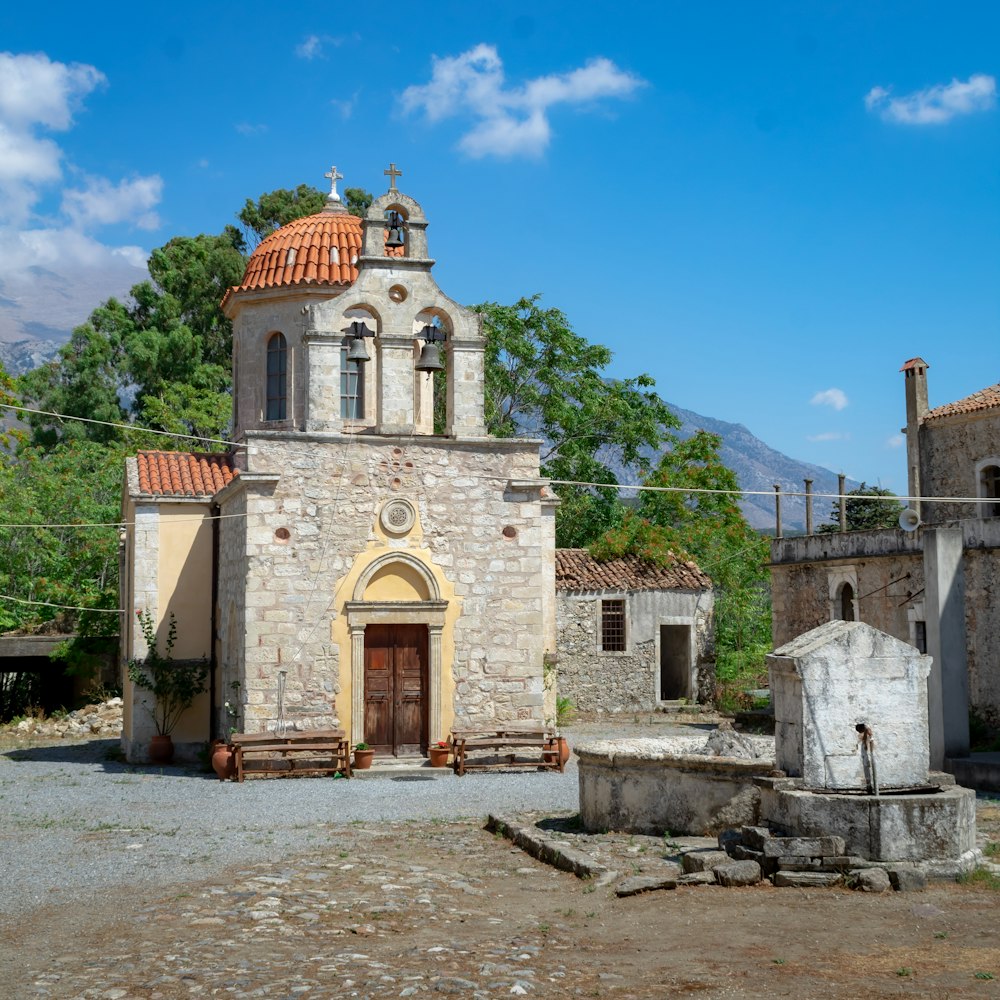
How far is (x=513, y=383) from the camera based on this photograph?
3744cm

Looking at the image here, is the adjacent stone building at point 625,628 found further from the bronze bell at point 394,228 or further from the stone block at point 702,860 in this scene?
the stone block at point 702,860

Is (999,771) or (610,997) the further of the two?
(999,771)

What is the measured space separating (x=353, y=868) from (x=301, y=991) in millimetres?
3884

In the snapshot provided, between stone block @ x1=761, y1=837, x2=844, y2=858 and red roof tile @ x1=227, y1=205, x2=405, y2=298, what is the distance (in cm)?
1441

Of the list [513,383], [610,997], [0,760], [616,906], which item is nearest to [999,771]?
[616,906]

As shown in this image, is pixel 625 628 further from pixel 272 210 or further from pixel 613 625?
pixel 272 210

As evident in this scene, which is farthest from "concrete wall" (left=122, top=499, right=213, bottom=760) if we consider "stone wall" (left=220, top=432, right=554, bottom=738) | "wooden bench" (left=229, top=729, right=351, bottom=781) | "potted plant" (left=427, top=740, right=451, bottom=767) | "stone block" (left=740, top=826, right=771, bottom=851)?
"stone block" (left=740, top=826, right=771, bottom=851)

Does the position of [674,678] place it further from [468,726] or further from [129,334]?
[129,334]

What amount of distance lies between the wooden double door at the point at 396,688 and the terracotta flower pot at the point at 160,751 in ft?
12.2

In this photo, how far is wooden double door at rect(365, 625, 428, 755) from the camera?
1817 cm

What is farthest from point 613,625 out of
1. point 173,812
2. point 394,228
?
point 173,812

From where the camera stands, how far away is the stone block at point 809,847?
9.70m

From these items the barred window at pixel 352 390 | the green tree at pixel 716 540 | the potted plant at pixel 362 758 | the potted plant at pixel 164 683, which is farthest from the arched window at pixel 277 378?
the green tree at pixel 716 540

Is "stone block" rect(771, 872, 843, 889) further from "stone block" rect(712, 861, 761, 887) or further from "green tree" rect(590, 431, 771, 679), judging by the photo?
"green tree" rect(590, 431, 771, 679)
